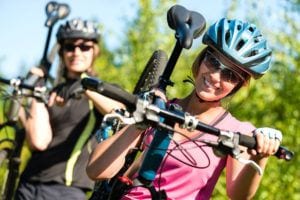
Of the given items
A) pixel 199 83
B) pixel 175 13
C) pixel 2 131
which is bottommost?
pixel 2 131

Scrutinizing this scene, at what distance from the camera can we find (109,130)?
5.55 metres

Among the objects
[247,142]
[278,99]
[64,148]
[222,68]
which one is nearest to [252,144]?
[247,142]

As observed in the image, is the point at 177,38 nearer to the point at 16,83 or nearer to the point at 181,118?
the point at 181,118

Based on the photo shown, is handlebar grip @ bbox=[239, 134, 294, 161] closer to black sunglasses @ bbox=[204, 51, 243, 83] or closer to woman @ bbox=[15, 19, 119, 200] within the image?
black sunglasses @ bbox=[204, 51, 243, 83]

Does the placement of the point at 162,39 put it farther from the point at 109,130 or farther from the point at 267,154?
the point at 267,154

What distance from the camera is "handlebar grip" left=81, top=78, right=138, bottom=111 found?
13.2 ft

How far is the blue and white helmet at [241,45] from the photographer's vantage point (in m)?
4.97

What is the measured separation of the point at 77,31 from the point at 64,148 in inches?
47.1

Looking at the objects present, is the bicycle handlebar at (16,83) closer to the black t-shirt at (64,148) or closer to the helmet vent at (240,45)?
the black t-shirt at (64,148)

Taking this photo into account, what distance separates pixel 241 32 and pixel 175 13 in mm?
735

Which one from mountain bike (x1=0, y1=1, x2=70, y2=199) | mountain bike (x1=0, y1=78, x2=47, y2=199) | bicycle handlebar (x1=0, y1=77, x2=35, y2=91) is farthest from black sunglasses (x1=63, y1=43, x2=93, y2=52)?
bicycle handlebar (x1=0, y1=77, x2=35, y2=91)

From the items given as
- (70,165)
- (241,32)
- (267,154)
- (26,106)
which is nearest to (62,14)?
(26,106)

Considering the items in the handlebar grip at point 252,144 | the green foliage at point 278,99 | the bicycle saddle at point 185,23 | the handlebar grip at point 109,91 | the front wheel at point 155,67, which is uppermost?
the bicycle saddle at point 185,23

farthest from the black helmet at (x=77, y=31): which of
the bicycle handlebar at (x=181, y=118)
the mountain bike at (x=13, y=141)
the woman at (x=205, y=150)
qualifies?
the bicycle handlebar at (x=181, y=118)
